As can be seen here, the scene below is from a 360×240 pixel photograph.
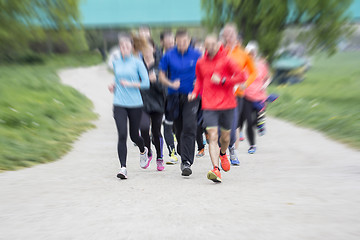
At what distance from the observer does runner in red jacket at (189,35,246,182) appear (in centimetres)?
601

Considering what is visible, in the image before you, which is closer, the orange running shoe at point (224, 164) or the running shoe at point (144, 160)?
the orange running shoe at point (224, 164)

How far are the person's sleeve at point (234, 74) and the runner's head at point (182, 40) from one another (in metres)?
0.74

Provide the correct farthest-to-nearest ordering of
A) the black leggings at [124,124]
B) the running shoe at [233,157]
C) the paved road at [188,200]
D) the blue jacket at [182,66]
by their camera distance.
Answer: the running shoe at [233,157] < the blue jacket at [182,66] < the black leggings at [124,124] < the paved road at [188,200]

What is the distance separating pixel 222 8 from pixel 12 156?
638 inches

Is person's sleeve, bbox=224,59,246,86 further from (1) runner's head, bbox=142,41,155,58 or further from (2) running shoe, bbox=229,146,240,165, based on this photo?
(2) running shoe, bbox=229,146,240,165

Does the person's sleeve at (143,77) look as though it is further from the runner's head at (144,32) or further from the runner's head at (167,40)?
the runner's head at (167,40)

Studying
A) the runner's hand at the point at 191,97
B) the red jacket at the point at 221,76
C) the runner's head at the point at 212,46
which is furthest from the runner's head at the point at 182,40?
the runner's hand at the point at 191,97

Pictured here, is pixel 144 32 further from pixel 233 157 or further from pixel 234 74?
pixel 233 157

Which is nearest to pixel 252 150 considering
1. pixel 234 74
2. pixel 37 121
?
pixel 234 74

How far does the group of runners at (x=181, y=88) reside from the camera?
241 inches

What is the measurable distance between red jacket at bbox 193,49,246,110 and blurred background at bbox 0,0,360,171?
3045 millimetres

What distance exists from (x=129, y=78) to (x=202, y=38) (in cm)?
762

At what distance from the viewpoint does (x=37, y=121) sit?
10484mm

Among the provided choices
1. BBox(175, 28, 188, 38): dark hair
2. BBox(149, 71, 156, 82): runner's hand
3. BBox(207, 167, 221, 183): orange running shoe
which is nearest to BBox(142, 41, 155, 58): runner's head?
BBox(149, 71, 156, 82): runner's hand
